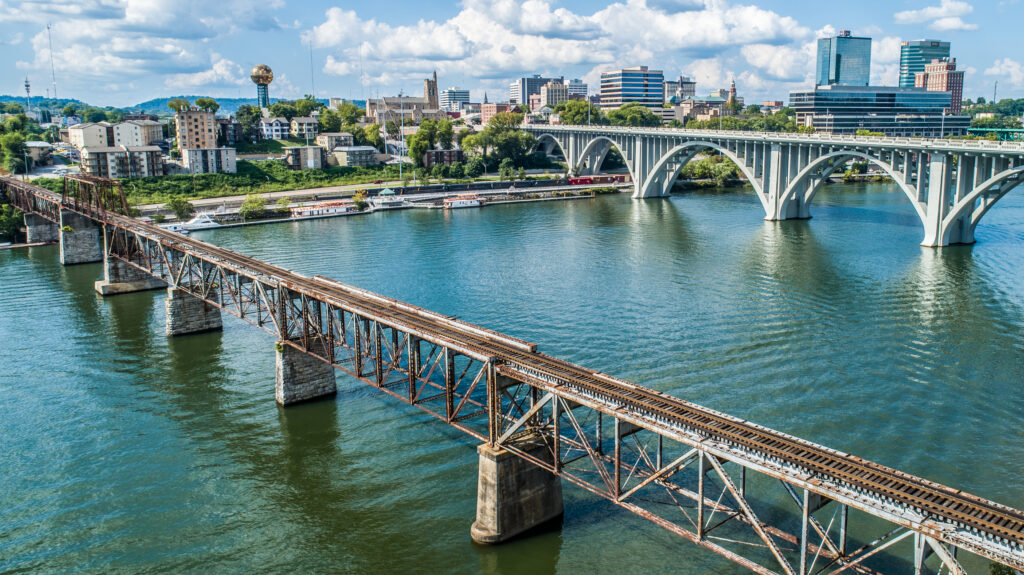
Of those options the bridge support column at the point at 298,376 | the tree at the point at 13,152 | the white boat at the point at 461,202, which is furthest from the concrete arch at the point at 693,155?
the tree at the point at 13,152

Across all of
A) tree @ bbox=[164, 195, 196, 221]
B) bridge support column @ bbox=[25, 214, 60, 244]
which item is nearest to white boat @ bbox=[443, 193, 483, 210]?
tree @ bbox=[164, 195, 196, 221]

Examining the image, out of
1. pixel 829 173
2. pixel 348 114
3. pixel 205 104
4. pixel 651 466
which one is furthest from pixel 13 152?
pixel 651 466

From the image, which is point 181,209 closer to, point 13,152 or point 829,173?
point 13,152

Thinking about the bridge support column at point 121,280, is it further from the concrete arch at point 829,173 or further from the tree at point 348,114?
the tree at point 348,114

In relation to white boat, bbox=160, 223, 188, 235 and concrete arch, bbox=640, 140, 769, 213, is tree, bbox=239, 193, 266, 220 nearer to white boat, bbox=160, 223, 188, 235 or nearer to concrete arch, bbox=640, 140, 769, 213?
white boat, bbox=160, 223, 188, 235

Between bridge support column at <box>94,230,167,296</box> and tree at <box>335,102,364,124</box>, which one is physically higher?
tree at <box>335,102,364,124</box>

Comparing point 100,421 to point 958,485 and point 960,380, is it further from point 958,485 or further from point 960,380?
point 960,380
